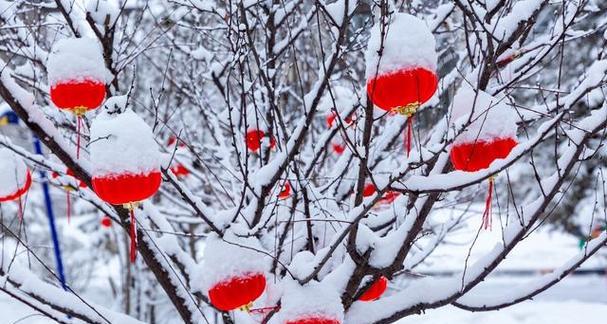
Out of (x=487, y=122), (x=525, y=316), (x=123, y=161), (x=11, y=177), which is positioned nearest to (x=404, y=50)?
(x=487, y=122)

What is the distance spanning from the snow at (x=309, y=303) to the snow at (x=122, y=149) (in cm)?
76

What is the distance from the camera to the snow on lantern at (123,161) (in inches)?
92.0

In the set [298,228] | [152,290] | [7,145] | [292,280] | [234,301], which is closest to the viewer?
[234,301]

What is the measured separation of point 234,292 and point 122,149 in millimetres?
716

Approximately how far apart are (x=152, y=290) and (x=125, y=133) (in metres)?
7.72

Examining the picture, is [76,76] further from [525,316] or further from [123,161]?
[525,316]

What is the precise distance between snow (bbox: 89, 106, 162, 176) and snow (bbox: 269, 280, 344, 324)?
0.76 meters

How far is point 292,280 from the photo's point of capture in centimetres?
273

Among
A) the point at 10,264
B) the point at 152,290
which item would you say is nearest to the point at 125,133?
the point at 10,264

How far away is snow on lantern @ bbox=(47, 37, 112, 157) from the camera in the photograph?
99.0 inches

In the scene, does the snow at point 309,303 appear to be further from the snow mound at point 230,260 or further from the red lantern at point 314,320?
the snow mound at point 230,260

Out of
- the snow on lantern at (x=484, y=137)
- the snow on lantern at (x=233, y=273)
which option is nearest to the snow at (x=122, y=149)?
the snow on lantern at (x=233, y=273)

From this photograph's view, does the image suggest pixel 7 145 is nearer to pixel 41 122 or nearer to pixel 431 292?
pixel 41 122

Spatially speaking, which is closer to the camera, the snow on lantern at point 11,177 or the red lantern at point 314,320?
the red lantern at point 314,320
